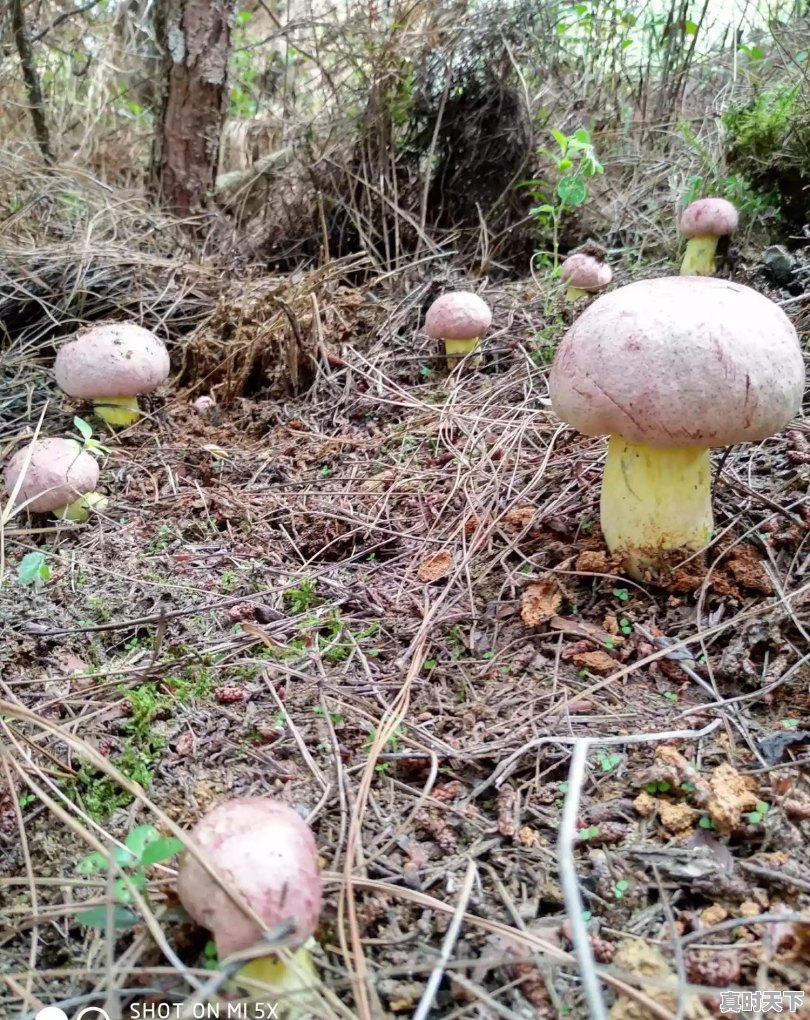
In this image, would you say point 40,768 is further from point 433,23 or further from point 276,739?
point 433,23

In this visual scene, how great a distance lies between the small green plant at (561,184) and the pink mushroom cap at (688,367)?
2601 mm

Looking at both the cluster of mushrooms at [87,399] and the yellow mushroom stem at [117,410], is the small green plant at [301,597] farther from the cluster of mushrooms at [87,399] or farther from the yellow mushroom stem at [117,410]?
the yellow mushroom stem at [117,410]

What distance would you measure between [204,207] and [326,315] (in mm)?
2197

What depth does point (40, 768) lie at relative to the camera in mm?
1783

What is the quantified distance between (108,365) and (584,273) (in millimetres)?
2815

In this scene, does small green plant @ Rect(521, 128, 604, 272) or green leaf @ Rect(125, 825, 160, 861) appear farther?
small green plant @ Rect(521, 128, 604, 272)

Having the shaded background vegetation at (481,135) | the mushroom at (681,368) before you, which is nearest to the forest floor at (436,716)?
the mushroom at (681,368)

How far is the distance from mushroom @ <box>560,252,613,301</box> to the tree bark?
4631 mm

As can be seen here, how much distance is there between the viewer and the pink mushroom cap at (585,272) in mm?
4324

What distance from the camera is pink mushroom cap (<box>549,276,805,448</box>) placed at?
1.84m

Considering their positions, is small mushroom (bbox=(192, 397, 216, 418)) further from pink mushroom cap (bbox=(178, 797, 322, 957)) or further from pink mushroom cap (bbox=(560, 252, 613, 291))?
pink mushroom cap (bbox=(178, 797, 322, 957))

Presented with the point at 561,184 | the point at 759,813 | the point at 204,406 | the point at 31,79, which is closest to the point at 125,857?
the point at 759,813

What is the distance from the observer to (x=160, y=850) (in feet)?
4.16

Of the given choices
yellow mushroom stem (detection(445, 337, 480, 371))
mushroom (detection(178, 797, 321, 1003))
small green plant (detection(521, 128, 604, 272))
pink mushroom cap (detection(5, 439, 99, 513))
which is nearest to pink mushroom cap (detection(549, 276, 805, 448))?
mushroom (detection(178, 797, 321, 1003))
